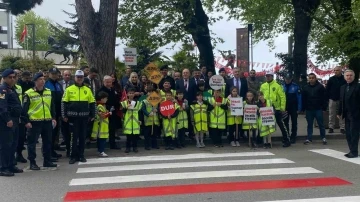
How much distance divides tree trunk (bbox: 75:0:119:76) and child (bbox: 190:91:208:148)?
129 inches

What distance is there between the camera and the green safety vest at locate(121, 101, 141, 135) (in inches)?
514

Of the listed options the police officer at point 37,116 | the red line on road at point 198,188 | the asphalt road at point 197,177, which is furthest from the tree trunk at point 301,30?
the police officer at point 37,116

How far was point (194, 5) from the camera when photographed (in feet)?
70.8

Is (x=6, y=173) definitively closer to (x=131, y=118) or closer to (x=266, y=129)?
(x=131, y=118)

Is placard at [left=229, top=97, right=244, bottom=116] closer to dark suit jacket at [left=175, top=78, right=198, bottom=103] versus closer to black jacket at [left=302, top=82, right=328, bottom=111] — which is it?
dark suit jacket at [left=175, top=78, right=198, bottom=103]

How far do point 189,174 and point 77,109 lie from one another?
3080 mm

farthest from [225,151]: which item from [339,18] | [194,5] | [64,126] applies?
[194,5]

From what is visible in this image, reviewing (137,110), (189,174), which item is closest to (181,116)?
(137,110)

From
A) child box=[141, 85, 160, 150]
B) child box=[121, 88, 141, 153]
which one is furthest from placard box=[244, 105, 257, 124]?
child box=[121, 88, 141, 153]

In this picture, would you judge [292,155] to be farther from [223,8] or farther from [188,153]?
[223,8]

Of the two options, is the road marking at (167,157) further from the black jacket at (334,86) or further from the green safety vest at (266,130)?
the black jacket at (334,86)

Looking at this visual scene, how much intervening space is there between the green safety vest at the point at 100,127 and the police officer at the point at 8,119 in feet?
8.06

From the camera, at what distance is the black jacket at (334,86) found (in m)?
15.2

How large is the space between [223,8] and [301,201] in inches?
710
